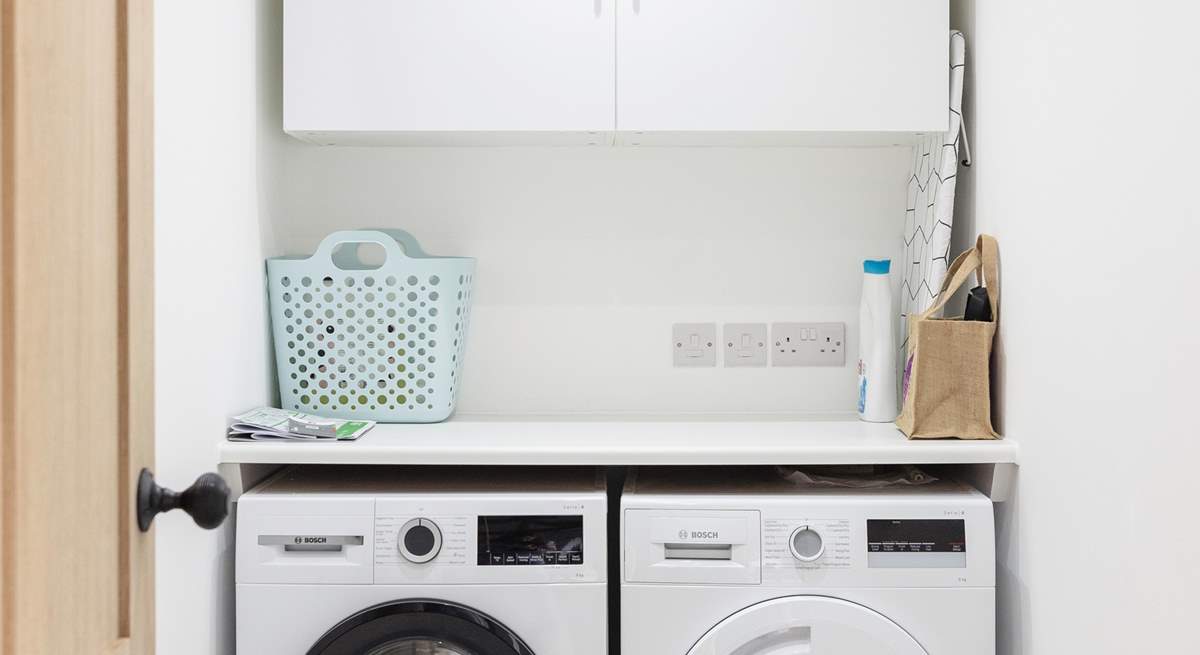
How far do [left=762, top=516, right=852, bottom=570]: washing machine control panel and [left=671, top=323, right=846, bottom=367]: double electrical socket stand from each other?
1.85 feet

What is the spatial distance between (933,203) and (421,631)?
4.29ft

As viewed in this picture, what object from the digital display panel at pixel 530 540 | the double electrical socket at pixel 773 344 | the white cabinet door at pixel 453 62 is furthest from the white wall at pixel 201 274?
the double electrical socket at pixel 773 344

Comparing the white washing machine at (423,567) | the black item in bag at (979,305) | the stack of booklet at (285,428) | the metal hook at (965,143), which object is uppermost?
the metal hook at (965,143)

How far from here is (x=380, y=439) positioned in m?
1.82

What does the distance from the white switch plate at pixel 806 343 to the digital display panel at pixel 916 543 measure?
1.86 ft

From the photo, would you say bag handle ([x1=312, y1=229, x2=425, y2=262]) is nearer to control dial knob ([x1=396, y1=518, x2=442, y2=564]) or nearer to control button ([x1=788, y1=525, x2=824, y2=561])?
control dial knob ([x1=396, y1=518, x2=442, y2=564])

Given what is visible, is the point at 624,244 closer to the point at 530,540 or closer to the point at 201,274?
the point at 530,540

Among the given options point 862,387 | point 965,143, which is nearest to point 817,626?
point 862,387

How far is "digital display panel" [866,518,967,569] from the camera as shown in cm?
169

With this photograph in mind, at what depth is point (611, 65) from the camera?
190 centimetres

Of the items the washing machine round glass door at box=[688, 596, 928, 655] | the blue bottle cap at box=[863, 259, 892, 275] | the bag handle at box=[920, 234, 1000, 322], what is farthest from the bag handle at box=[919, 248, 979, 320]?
the washing machine round glass door at box=[688, 596, 928, 655]

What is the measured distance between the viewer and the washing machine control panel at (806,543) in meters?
1.70

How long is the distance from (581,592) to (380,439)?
1.57 ft

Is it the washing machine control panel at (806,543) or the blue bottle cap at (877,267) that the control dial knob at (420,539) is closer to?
the washing machine control panel at (806,543)
